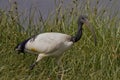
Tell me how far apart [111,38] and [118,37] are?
0.10m

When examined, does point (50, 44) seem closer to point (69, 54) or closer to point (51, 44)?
point (51, 44)

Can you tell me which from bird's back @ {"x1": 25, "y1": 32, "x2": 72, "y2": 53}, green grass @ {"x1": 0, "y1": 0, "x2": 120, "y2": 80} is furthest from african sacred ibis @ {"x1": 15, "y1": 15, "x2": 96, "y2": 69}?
green grass @ {"x1": 0, "y1": 0, "x2": 120, "y2": 80}

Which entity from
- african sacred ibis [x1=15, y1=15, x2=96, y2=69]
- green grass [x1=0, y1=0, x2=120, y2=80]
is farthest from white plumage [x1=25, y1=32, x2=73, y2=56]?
green grass [x1=0, y1=0, x2=120, y2=80]

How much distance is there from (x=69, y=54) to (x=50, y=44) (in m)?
0.78

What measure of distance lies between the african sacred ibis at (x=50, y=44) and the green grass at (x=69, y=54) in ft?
0.73

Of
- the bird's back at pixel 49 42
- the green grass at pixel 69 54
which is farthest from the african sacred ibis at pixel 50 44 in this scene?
the green grass at pixel 69 54

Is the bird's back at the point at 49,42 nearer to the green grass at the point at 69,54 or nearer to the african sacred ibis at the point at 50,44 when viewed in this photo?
the african sacred ibis at the point at 50,44

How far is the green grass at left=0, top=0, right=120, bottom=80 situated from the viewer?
562 cm

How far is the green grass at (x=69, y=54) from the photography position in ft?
18.4

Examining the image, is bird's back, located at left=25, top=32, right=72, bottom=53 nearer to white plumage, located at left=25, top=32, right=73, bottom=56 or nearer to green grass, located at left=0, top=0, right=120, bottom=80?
white plumage, located at left=25, top=32, right=73, bottom=56

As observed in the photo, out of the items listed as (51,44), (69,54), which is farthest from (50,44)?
(69,54)

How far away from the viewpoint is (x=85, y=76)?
5.55m

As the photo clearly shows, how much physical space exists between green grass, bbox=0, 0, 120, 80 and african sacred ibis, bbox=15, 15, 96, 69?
0.73ft

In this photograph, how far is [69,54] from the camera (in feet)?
21.2
